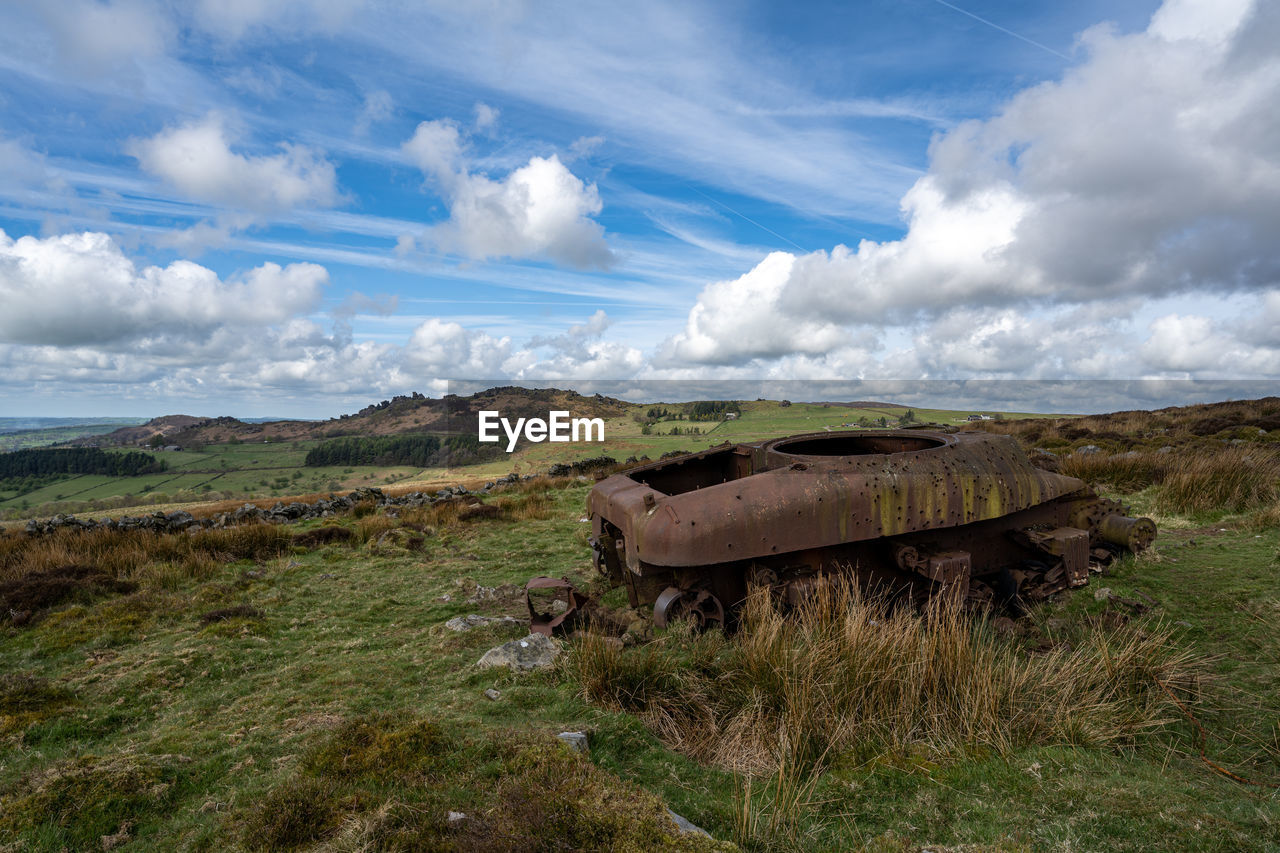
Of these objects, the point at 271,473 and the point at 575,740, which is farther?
the point at 271,473

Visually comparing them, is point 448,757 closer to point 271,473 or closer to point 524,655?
point 524,655

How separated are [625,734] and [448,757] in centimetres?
97

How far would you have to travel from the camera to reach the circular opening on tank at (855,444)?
707cm

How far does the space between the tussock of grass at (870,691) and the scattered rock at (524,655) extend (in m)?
0.45

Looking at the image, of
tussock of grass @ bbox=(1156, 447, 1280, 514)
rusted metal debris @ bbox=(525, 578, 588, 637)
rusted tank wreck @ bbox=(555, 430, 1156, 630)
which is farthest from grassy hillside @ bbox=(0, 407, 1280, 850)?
tussock of grass @ bbox=(1156, 447, 1280, 514)

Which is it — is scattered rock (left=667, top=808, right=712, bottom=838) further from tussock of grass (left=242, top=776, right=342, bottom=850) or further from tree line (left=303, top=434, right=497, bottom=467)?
tree line (left=303, top=434, right=497, bottom=467)

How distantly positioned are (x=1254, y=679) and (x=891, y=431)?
12.5ft

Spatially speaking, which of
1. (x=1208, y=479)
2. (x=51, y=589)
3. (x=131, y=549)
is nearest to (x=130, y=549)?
(x=131, y=549)

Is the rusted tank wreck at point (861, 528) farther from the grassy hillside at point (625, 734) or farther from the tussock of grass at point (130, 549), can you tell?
the tussock of grass at point (130, 549)

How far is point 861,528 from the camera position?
520cm

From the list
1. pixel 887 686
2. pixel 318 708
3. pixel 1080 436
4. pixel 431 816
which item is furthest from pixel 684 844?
pixel 1080 436

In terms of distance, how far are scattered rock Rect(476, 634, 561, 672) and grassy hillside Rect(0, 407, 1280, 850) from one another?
0.18m

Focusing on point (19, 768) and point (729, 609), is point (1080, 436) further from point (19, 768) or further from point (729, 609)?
point (19, 768)

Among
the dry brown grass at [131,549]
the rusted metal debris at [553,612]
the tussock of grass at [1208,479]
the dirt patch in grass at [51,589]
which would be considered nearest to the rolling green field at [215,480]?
the dry brown grass at [131,549]
